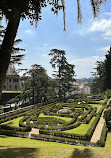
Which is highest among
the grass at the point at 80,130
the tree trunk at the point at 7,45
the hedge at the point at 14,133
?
the tree trunk at the point at 7,45

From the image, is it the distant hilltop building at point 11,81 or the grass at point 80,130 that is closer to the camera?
the grass at point 80,130

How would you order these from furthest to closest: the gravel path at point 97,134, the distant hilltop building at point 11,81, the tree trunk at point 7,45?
1. the distant hilltop building at point 11,81
2. the gravel path at point 97,134
3. the tree trunk at point 7,45

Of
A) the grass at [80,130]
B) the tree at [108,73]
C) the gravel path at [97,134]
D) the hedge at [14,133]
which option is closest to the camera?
the gravel path at [97,134]

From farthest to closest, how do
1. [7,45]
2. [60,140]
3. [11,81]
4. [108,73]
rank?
[11,81]
[108,73]
[60,140]
[7,45]

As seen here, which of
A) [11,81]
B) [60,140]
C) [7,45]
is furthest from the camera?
[11,81]

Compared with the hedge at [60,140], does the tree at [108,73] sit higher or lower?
higher

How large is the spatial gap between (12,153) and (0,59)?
12.3 feet

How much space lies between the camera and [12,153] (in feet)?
18.1

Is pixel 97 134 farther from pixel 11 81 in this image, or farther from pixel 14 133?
pixel 11 81

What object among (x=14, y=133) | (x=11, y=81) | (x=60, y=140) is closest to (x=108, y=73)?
(x=60, y=140)

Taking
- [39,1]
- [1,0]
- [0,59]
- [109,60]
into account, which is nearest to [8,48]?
[0,59]

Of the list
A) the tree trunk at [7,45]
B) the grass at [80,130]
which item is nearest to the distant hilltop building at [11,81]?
the grass at [80,130]

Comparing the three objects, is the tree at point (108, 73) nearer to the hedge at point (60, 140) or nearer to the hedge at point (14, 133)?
the hedge at point (60, 140)

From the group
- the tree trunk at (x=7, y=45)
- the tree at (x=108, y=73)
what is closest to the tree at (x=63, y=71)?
the tree at (x=108, y=73)
